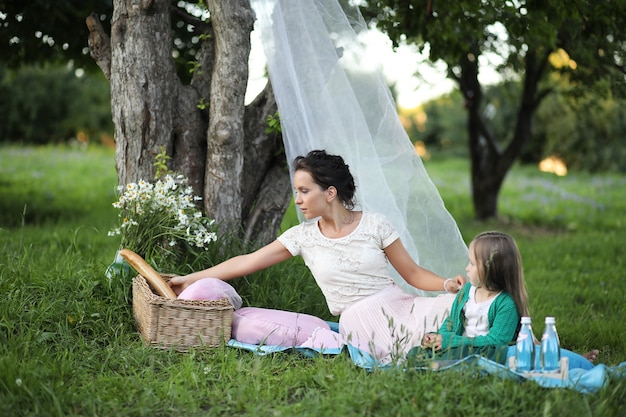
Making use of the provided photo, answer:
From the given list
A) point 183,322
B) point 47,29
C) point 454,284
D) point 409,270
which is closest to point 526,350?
point 454,284

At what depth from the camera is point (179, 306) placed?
4055 mm

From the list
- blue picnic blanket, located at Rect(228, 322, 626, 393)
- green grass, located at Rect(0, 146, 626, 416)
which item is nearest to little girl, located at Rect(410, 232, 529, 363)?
blue picnic blanket, located at Rect(228, 322, 626, 393)

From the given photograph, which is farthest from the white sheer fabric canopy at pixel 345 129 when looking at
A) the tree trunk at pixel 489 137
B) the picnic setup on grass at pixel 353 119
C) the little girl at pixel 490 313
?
the tree trunk at pixel 489 137

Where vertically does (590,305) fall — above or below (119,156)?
below

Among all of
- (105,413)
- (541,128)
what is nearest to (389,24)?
(105,413)

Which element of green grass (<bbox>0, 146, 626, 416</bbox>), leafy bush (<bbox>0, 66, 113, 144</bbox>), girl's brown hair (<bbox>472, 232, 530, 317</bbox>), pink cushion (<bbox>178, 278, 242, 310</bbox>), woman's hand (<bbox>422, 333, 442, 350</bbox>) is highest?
leafy bush (<bbox>0, 66, 113, 144</bbox>)

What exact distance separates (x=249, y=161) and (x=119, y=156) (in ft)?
3.23

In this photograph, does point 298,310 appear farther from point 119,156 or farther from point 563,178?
Answer: point 563,178

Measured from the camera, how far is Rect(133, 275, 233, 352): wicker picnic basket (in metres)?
4.05

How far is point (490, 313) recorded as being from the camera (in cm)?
382

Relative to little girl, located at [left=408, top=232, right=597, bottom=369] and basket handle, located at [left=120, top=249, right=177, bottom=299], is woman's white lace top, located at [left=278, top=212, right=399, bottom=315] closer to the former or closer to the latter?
little girl, located at [left=408, top=232, right=597, bottom=369]

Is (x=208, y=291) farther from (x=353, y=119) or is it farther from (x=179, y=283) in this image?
(x=353, y=119)

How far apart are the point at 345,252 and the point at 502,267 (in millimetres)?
995

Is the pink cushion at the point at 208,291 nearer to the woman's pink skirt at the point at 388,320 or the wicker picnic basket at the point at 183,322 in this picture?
the wicker picnic basket at the point at 183,322
